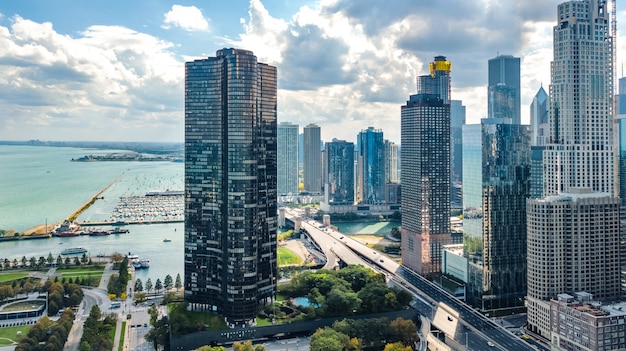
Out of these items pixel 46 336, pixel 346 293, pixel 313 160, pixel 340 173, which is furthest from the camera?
pixel 313 160

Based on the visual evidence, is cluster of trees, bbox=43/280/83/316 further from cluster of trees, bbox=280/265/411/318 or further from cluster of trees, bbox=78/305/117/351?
cluster of trees, bbox=280/265/411/318

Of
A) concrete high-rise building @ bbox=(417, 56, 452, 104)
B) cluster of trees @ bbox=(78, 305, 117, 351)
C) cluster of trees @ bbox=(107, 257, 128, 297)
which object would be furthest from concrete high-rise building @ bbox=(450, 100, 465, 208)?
cluster of trees @ bbox=(78, 305, 117, 351)

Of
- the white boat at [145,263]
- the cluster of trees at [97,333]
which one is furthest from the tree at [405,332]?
the white boat at [145,263]

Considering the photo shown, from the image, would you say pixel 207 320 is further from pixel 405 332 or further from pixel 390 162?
pixel 390 162

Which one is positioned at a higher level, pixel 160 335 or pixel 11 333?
pixel 160 335

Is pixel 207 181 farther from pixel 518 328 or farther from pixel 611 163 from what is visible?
pixel 611 163

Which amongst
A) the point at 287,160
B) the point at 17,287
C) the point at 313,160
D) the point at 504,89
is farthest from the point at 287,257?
the point at 313,160

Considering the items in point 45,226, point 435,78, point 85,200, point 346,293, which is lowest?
point 346,293

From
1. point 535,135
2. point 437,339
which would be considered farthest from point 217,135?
point 535,135

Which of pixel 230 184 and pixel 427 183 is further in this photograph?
pixel 427 183
